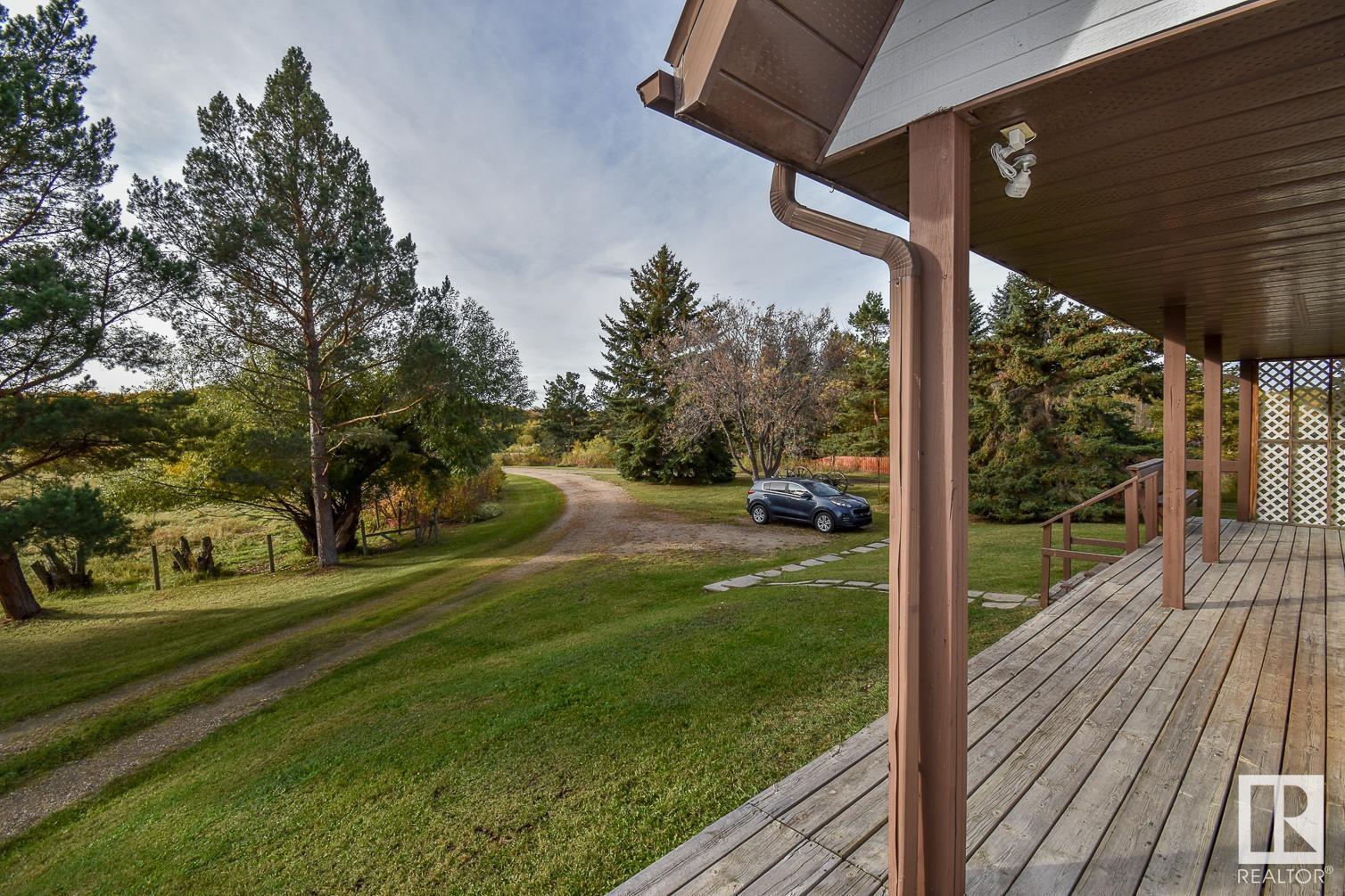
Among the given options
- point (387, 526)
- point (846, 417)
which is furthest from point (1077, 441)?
point (387, 526)

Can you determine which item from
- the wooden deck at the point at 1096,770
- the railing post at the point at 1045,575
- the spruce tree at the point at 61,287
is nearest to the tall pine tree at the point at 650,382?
the spruce tree at the point at 61,287

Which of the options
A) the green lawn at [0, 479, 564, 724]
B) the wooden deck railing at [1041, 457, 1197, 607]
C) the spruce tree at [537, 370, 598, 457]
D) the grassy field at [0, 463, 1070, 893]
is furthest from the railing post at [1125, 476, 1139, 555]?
the spruce tree at [537, 370, 598, 457]

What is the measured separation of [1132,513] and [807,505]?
6468mm

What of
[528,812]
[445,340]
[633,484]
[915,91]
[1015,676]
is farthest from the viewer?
[633,484]

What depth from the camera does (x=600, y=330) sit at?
27000 mm

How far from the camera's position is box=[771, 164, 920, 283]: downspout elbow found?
1.37m

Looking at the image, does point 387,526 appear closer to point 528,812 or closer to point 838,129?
point 528,812

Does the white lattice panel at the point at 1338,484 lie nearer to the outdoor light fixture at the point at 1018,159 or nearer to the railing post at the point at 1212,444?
the railing post at the point at 1212,444

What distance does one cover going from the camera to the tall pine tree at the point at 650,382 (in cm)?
2208

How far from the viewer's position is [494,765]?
3.07 meters

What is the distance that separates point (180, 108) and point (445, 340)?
5.67m

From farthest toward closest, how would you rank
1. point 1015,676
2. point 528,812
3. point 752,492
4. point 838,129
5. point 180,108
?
point 752,492
point 180,108
point 1015,676
point 528,812
point 838,129

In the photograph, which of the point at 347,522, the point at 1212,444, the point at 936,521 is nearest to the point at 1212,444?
the point at 1212,444

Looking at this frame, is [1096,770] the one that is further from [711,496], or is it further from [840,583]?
[711,496]
